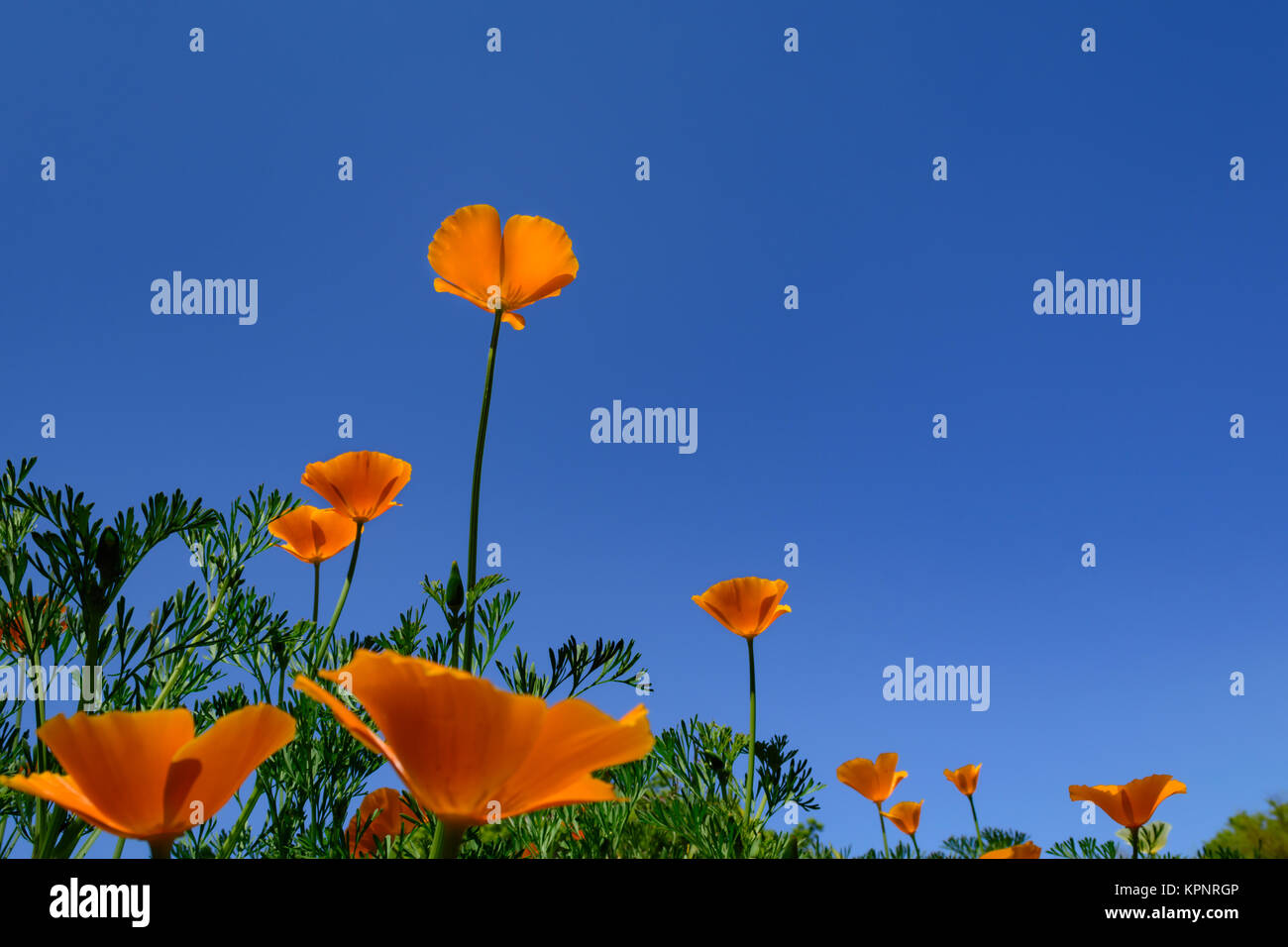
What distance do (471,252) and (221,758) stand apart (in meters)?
1.04

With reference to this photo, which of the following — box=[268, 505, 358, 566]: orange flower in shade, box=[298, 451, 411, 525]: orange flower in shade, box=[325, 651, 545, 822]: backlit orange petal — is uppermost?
box=[298, 451, 411, 525]: orange flower in shade

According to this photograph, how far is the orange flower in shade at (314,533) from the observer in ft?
5.94

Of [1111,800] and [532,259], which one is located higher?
[532,259]

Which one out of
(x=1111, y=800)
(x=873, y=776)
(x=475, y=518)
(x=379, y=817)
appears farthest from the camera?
(x=873, y=776)

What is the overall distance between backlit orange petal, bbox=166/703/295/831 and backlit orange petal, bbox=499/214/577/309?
39.7 inches

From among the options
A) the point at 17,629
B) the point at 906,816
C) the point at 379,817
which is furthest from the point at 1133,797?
the point at 17,629

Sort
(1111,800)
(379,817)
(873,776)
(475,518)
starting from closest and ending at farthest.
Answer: (475,518), (379,817), (1111,800), (873,776)

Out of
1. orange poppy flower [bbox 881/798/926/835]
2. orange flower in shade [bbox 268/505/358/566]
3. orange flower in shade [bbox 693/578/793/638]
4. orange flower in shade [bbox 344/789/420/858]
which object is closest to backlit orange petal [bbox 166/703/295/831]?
orange flower in shade [bbox 344/789/420/858]

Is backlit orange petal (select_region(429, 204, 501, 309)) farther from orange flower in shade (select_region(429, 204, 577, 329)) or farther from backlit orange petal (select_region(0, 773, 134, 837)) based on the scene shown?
backlit orange petal (select_region(0, 773, 134, 837))

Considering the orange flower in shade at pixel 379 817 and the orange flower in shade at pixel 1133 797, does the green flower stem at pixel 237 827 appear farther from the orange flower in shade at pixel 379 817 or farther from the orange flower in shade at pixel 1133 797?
the orange flower in shade at pixel 1133 797

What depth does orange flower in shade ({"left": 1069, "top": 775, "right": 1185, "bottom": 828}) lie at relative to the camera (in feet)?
6.61

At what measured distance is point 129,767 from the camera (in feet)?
1.66

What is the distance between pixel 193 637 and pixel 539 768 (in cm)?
130

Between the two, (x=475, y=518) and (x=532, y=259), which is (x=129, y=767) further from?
(x=532, y=259)
